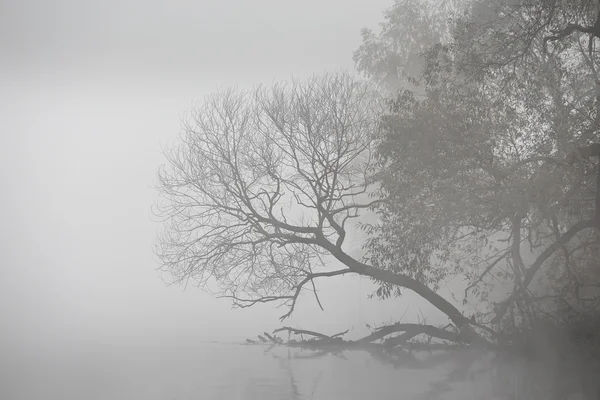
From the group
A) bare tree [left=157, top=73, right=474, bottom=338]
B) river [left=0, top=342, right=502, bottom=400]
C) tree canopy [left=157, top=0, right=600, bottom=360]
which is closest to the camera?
river [left=0, top=342, right=502, bottom=400]

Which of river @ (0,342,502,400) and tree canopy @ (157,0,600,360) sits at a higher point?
tree canopy @ (157,0,600,360)

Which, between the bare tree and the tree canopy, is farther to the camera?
the bare tree

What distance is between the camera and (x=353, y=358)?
14.3 meters

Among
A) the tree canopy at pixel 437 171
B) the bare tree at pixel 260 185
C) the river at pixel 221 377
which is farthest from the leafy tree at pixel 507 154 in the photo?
the river at pixel 221 377

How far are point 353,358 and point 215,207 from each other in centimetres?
509

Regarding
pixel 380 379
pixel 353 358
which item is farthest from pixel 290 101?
pixel 380 379

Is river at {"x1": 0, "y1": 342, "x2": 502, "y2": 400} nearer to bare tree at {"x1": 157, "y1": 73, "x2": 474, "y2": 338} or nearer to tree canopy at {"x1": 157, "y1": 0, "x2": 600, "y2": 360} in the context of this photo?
tree canopy at {"x1": 157, "y1": 0, "x2": 600, "y2": 360}

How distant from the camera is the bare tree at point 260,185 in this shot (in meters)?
15.1

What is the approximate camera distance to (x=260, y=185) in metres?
15.8

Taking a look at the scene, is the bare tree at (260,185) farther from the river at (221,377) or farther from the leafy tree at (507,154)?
the leafy tree at (507,154)

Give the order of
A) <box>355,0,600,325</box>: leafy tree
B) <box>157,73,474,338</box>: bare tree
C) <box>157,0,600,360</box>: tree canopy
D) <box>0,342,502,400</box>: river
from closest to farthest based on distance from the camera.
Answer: <box>0,342,502,400</box>: river
<box>355,0,600,325</box>: leafy tree
<box>157,0,600,360</box>: tree canopy
<box>157,73,474,338</box>: bare tree

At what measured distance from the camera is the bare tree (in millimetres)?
15102

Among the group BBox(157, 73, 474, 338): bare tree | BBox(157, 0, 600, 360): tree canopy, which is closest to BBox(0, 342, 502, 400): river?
BBox(157, 0, 600, 360): tree canopy

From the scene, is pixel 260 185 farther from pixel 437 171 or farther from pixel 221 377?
pixel 221 377
